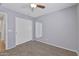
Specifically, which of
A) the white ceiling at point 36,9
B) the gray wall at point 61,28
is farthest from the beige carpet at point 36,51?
the white ceiling at point 36,9

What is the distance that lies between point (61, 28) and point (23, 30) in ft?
2.53

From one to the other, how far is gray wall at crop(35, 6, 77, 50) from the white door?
263 millimetres

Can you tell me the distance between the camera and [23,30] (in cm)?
198

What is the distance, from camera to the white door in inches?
76.3

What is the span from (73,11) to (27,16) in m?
0.92

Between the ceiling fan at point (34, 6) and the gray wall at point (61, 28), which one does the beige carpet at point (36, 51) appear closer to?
the gray wall at point (61, 28)

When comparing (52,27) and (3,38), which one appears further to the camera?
(52,27)

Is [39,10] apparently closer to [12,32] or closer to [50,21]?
[50,21]

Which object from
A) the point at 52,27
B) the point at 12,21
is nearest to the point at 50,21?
the point at 52,27

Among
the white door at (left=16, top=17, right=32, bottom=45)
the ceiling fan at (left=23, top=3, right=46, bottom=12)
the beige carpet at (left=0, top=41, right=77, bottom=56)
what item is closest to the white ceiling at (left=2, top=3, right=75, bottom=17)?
the ceiling fan at (left=23, top=3, right=46, bottom=12)

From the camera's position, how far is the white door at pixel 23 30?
1.94 meters

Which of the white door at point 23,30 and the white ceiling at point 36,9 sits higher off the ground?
the white ceiling at point 36,9

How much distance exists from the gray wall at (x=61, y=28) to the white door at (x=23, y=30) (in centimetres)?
26

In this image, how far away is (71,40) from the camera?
76.7 inches
